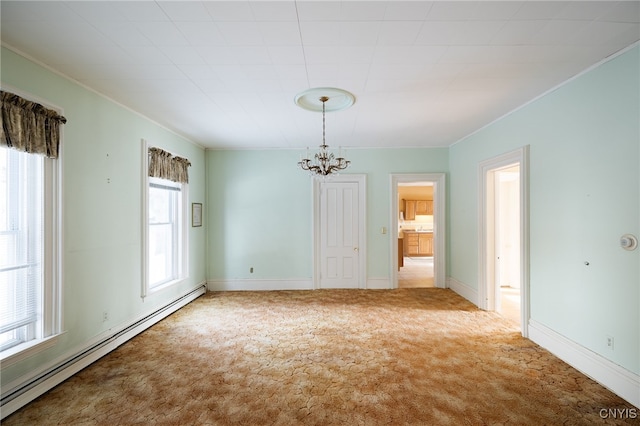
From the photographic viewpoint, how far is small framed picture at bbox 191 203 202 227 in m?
5.09

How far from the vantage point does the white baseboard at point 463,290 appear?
464cm

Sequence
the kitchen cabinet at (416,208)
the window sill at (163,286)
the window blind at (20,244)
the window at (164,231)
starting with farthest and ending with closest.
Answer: the kitchen cabinet at (416,208) → the window at (164,231) → the window sill at (163,286) → the window blind at (20,244)

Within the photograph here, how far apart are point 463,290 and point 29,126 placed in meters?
5.89

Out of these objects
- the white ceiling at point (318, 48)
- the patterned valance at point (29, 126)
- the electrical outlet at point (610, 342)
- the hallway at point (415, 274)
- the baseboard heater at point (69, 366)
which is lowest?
the hallway at point (415, 274)

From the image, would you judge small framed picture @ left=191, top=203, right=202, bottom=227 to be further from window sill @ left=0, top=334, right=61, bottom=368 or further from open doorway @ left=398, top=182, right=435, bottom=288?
open doorway @ left=398, top=182, right=435, bottom=288

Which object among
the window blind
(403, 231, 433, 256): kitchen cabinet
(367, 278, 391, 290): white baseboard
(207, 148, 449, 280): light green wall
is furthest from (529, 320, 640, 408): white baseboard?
(403, 231, 433, 256): kitchen cabinet

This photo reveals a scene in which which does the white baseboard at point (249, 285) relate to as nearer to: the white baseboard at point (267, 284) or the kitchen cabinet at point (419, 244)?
the white baseboard at point (267, 284)

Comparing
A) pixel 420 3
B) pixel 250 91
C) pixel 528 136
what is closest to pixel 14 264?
pixel 250 91

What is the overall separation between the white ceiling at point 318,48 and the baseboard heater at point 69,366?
2.62 metres

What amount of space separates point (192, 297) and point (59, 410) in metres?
2.76

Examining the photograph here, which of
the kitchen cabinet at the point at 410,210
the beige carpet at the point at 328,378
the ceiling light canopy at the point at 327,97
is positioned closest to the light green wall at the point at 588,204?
the beige carpet at the point at 328,378

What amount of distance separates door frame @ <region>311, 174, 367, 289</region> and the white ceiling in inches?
84.3

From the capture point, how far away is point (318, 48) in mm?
2227

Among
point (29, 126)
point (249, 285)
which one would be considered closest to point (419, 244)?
point (249, 285)
